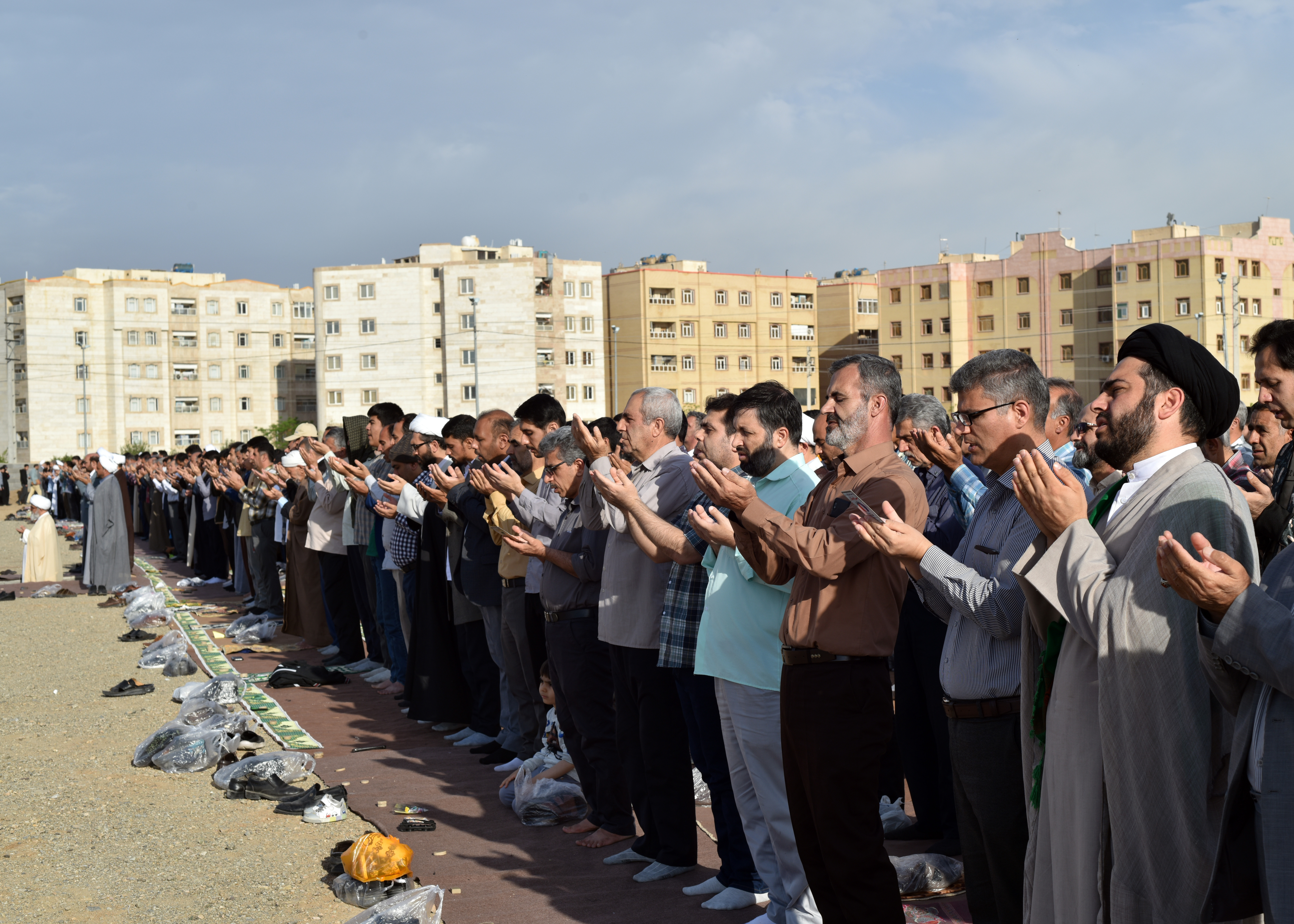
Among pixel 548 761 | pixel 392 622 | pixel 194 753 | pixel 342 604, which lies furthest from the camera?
pixel 342 604

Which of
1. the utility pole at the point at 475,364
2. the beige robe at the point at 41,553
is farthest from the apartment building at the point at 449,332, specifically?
the beige robe at the point at 41,553

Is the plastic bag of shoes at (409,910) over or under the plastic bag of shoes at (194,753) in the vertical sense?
over

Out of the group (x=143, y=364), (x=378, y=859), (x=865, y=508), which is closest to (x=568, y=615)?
(x=378, y=859)

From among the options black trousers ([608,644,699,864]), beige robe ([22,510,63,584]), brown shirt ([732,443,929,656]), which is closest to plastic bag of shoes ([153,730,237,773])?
black trousers ([608,644,699,864])

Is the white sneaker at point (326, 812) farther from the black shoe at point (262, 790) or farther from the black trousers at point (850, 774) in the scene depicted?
the black trousers at point (850, 774)

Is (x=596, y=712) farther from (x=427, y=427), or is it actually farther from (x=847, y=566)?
(x=427, y=427)

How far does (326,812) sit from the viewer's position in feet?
21.5

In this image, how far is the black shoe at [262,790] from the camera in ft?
22.9

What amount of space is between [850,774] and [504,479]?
2968 mm

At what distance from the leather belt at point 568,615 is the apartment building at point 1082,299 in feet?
230

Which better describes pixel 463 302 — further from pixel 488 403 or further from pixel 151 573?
pixel 151 573

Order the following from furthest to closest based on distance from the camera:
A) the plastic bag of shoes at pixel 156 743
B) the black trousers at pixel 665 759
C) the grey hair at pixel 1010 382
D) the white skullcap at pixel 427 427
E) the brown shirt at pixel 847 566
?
the white skullcap at pixel 427 427 < the plastic bag of shoes at pixel 156 743 < the black trousers at pixel 665 759 < the brown shirt at pixel 847 566 < the grey hair at pixel 1010 382

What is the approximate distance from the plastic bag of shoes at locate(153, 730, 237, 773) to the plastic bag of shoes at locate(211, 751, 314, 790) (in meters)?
0.31

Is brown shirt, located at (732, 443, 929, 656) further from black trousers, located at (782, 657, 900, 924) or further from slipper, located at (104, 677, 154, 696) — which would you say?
slipper, located at (104, 677, 154, 696)
